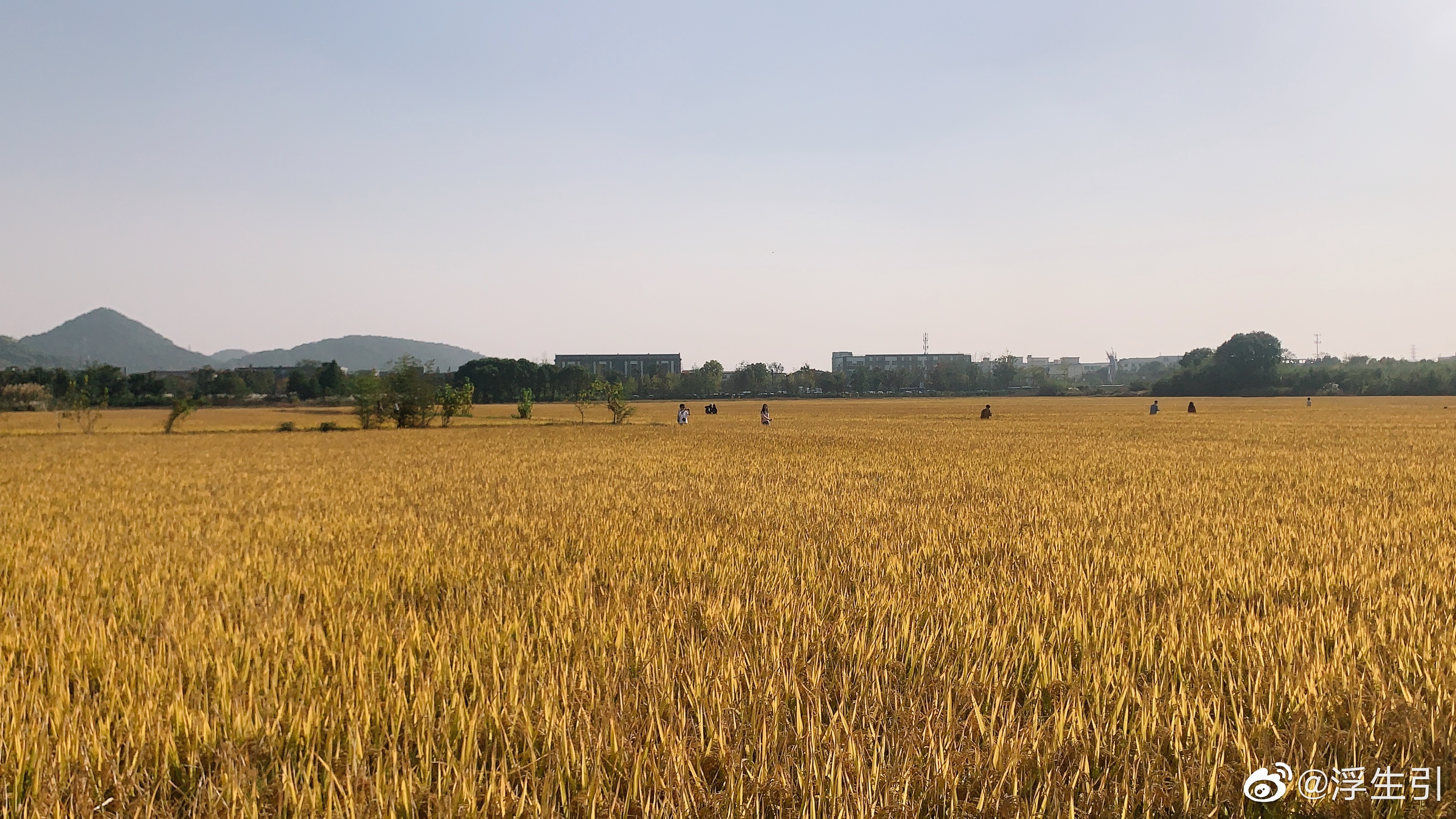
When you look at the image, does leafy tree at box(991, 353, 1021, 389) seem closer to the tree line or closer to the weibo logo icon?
the tree line

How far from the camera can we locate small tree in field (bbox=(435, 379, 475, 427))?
46719 mm

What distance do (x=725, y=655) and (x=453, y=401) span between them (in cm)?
4654

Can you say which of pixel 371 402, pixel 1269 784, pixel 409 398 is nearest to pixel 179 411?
pixel 371 402

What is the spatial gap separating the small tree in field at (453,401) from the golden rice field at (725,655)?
120ft

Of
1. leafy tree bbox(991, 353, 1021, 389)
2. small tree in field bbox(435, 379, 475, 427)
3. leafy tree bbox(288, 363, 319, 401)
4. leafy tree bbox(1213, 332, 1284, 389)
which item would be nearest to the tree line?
leafy tree bbox(1213, 332, 1284, 389)

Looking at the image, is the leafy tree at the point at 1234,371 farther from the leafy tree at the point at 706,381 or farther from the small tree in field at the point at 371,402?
the small tree in field at the point at 371,402

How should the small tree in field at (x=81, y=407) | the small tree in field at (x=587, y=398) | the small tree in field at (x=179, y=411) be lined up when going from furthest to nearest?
the small tree in field at (x=587, y=398) → the small tree in field at (x=81, y=407) → the small tree in field at (x=179, y=411)

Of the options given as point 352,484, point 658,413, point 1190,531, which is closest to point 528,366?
point 658,413

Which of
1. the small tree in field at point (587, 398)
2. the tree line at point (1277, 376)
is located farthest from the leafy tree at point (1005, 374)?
the small tree in field at point (587, 398)

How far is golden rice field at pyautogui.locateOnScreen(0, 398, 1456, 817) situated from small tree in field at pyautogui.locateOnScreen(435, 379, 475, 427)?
36.5 meters

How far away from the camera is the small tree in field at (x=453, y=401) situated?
46.7 m

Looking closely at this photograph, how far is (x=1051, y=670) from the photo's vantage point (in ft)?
12.0

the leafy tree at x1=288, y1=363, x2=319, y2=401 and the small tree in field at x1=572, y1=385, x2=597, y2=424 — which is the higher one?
the leafy tree at x1=288, y1=363, x2=319, y2=401

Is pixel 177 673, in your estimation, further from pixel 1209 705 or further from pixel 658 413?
pixel 658 413
